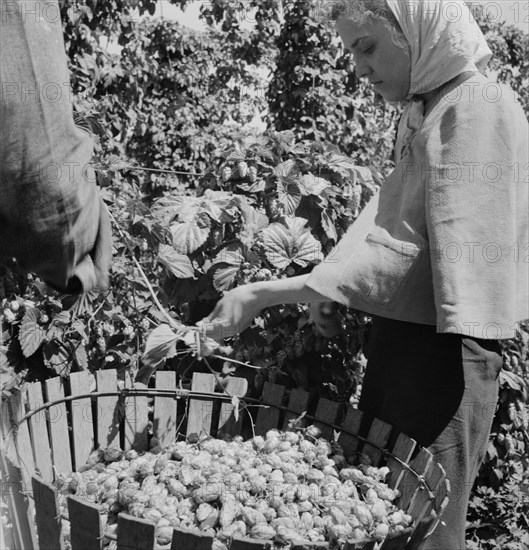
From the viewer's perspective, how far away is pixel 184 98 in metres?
9.10

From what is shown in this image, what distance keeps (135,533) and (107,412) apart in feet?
2.72

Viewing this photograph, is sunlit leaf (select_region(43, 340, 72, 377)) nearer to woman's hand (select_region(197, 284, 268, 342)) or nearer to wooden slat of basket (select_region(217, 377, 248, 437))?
wooden slat of basket (select_region(217, 377, 248, 437))

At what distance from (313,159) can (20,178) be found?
165cm

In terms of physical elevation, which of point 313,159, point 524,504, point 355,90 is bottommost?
point 524,504

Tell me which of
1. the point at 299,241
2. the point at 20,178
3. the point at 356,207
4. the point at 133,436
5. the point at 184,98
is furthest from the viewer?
the point at 184,98

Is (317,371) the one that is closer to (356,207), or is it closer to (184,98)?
(356,207)

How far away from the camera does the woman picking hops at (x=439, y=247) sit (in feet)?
5.02

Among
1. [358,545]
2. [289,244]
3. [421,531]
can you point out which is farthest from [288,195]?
[358,545]

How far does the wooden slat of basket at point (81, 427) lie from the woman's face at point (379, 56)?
3.44 ft

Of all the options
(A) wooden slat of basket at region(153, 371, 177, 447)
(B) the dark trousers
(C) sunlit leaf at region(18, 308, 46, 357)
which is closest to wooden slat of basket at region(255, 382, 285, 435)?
(A) wooden slat of basket at region(153, 371, 177, 447)

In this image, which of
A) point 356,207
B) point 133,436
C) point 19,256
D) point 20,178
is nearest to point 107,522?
A: point 133,436

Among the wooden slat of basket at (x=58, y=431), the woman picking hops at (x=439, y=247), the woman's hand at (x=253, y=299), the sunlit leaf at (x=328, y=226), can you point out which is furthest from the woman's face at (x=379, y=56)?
the wooden slat of basket at (x=58, y=431)

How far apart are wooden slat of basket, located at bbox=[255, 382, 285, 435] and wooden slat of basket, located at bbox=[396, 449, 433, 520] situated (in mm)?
432

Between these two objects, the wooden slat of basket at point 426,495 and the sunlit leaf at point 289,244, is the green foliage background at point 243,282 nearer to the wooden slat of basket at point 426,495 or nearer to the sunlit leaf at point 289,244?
the sunlit leaf at point 289,244
